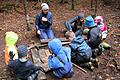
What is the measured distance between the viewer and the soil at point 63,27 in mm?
7282

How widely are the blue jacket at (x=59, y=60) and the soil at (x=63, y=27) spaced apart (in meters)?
0.43

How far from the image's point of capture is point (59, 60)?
21.9ft

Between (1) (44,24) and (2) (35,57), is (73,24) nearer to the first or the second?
(1) (44,24)

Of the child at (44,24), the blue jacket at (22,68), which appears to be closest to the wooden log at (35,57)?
the child at (44,24)

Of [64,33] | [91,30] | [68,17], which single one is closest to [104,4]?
[68,17]

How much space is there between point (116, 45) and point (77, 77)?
8.24ft

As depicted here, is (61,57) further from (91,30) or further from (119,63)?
(119,63)

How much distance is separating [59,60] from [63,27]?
157 inches

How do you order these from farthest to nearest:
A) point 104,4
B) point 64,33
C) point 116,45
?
point 104,4 → point 64,33 → point 116,45

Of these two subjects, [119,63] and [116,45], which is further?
[116,45]

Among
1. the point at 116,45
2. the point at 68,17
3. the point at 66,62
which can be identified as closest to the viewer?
the point at 66,62

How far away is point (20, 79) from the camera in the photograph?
6242 mm

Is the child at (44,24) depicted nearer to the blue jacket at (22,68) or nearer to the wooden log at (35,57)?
the wooden log at (35,57)

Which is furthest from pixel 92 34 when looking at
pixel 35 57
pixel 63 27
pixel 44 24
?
pixel 63 27
